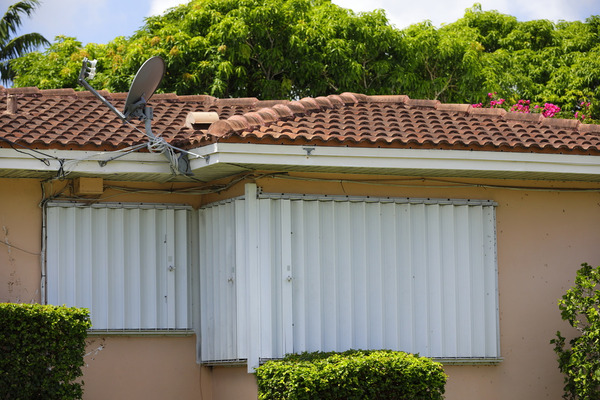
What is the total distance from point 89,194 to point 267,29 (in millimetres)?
12516

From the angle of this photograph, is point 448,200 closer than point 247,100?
Yes

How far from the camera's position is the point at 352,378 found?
30.6ft

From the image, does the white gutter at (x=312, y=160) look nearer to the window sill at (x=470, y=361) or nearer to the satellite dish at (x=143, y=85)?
the satellite dish at (x=143, y=85)

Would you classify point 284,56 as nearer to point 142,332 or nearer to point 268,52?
point 268,52

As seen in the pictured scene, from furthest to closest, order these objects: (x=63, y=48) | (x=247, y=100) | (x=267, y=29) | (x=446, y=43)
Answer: (x=63, y=48), (x=446, y=43), (x=267, y=29), (x=247, y=100)

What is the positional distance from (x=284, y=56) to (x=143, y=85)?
13.1 m

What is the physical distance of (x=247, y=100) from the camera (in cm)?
1270

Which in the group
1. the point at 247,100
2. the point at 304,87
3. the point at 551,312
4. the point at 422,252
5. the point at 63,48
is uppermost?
the point at 63,48

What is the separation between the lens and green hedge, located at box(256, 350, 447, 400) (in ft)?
30.2

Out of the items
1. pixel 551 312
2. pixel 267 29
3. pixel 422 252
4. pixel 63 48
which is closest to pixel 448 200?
pixel 422 252

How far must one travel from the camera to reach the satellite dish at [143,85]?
33.3 feet

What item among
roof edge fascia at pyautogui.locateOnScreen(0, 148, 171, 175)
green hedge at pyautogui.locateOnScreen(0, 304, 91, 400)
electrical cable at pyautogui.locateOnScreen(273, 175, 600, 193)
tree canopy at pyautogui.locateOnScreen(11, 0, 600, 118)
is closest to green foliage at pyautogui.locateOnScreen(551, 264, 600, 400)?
electrical cable at pyautogui.locateOnScreen(273, 175, 600, 193)

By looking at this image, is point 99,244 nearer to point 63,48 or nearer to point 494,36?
point 63,48

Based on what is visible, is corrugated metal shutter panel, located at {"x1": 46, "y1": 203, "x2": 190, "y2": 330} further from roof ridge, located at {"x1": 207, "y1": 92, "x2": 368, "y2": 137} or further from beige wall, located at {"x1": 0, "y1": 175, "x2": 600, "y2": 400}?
roof ridge, located at {"x1": 207, "y1": 92, "x2": 368, "y2": 137}
